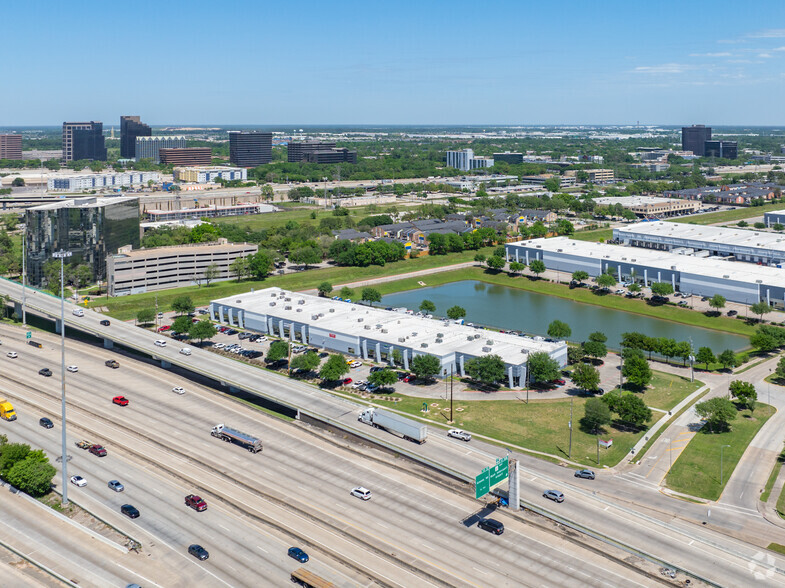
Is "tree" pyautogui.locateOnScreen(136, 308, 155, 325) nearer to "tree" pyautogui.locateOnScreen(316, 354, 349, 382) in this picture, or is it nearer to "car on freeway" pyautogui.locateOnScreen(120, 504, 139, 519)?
"tree" pyautogui.locateOnScreen(316, 354, 349, 382)

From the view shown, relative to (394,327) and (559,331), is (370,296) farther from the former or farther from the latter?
(559,331)

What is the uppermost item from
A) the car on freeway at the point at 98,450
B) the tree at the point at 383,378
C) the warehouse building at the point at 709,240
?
the warehouse building at the point at 709,240

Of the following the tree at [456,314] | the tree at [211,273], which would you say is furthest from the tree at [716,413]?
the tree at [211,273]

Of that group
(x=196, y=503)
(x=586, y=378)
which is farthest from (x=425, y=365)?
(x=196, y=503)

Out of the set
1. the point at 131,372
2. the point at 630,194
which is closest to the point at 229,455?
the point at 131,372

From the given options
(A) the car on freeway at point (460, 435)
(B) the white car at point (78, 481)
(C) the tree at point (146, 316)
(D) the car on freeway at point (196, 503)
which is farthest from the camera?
(C) the tree at point (146, 316)

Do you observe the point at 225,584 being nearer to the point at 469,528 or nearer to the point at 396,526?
the point at 396,526

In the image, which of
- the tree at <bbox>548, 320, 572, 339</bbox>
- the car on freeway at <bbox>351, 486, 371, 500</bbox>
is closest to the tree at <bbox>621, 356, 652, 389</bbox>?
the tree at <bbox>548, 320, 572, 339</bbox>

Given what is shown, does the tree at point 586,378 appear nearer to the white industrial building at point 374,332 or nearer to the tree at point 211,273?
the white industrial building at point 374,332
